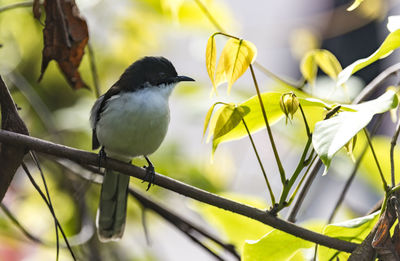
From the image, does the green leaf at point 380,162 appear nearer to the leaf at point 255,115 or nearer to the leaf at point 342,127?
the leaf at point 255,115

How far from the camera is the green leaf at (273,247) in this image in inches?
53.8

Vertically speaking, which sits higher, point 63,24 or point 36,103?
point 36,103

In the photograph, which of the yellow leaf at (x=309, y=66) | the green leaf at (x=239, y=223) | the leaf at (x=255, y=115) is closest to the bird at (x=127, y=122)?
the green leaf at (x=239, y=223)

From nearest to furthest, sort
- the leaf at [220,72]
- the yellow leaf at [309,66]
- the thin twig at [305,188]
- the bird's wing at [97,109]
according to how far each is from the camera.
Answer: the leaf at [220,72]
the thin twig at [305,188]
the yellow leaf at [309,66]
the bird's wing at [97,109]

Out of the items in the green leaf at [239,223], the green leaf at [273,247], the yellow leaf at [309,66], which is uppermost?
the yellow leaf at [309,66]

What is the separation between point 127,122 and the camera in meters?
2.33

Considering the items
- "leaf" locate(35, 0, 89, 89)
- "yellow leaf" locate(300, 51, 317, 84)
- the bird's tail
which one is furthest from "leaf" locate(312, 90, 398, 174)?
the bird's tail

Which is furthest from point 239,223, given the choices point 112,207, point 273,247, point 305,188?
point 112,207

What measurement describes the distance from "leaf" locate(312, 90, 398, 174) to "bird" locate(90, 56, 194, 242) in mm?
1241

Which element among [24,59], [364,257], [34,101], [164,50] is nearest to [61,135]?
[34,101]

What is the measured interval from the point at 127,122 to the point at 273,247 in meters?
1.11

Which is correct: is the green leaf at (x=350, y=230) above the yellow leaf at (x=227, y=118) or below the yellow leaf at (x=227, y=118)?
below

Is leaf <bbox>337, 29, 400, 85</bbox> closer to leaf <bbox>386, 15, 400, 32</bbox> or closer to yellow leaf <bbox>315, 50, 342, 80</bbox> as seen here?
leaf <bbox>386, 15, 400, 32</bbox>

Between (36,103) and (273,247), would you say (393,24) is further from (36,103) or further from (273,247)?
(36,103)
